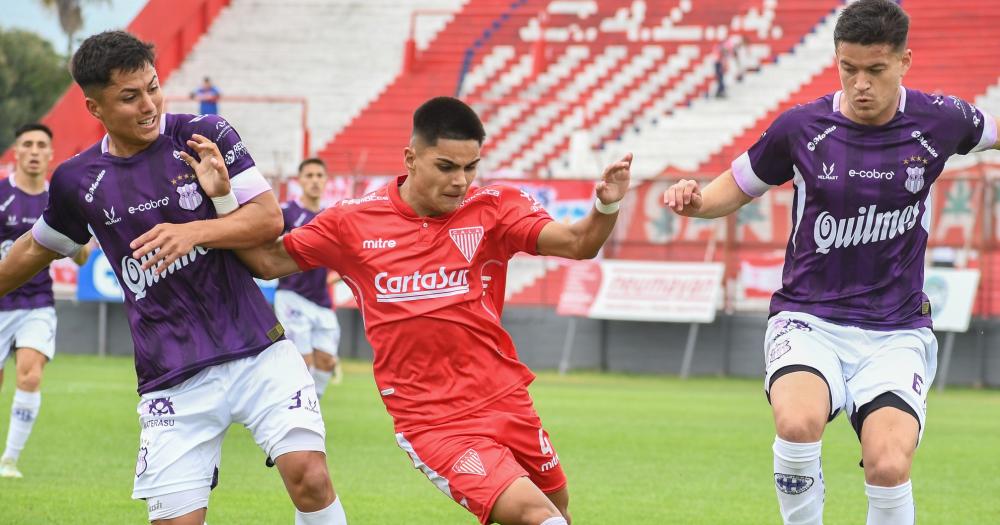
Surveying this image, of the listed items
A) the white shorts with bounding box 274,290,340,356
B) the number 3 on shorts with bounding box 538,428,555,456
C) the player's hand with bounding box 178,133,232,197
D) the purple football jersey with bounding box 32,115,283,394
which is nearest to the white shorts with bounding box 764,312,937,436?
the number 3 on shorts with bounding box 538,428,555,456

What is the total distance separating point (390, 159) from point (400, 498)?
75.3ft

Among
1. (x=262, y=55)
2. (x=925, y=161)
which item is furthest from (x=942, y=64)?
(x=925, y=161)

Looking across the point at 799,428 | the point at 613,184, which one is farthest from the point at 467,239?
the point at 799,428

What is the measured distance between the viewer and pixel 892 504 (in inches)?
231

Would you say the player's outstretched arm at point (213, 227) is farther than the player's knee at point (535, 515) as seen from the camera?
Yes

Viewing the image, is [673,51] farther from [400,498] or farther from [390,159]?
[400,498]

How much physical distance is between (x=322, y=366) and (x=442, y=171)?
29.1 ft

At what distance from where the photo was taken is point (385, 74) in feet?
120

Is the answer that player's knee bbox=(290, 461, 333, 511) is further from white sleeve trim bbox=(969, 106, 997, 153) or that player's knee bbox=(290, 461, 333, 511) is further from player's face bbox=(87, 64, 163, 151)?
white sleeve trim bbox=(969, 106, 997, 153)

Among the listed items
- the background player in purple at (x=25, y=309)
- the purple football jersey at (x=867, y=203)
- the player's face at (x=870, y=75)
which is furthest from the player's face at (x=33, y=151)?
the player's face at (x=870, y=75)

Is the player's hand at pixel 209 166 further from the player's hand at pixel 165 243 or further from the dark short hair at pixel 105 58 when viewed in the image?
the dark short hair at pixel 105 58

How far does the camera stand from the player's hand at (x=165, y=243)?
582 centimetres

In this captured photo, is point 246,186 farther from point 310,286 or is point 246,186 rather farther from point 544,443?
point 310,286

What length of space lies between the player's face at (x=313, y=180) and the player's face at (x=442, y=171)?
27.8ft
